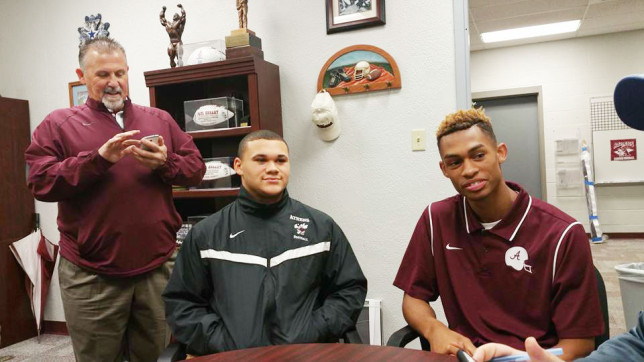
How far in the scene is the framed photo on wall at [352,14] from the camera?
2637 millimetres

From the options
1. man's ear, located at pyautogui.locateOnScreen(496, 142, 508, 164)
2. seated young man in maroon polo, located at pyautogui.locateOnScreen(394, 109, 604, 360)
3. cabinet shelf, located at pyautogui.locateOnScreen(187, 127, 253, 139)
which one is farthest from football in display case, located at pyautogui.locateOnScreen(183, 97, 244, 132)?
man's ear, located at pyautogui.locateOnScreen(496, 142, 508, 164)

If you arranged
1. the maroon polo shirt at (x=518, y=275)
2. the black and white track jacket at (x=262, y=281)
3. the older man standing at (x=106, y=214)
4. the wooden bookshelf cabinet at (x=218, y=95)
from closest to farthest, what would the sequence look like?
the maroon polo shirt at (x=518, y=275)
the black and white track jacket at (x=262, y=281)
the older man standing at (x=106, y=214)
the wooden bookshelf cabinet at (x=218, y=95)

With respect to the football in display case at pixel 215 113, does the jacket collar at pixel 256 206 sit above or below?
below

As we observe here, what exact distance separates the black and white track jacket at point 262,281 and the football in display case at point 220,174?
1100 mm

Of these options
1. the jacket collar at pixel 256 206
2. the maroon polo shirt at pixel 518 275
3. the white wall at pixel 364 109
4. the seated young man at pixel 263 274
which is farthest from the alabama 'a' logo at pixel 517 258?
the white wall at pixel 364 109

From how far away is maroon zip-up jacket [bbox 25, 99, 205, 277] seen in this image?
70.6 inches

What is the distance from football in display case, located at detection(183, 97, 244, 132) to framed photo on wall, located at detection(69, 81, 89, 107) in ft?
3.86

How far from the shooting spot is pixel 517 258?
1344mm

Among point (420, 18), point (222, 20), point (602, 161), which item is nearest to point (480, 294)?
point (420, 18)

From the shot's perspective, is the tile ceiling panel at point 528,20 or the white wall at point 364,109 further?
the tile ceiling panel at point 528,20

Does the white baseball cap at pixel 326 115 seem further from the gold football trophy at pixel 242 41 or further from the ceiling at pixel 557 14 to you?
the ceiling at pixel 557 14

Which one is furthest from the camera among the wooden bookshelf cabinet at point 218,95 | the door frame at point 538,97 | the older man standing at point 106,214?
the door frame at point 538,97

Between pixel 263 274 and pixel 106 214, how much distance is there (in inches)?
29.8

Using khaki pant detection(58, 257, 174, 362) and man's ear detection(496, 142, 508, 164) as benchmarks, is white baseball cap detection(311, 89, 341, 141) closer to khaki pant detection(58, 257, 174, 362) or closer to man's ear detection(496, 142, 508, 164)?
khaki pant detection(58, 257, 174, 362)
